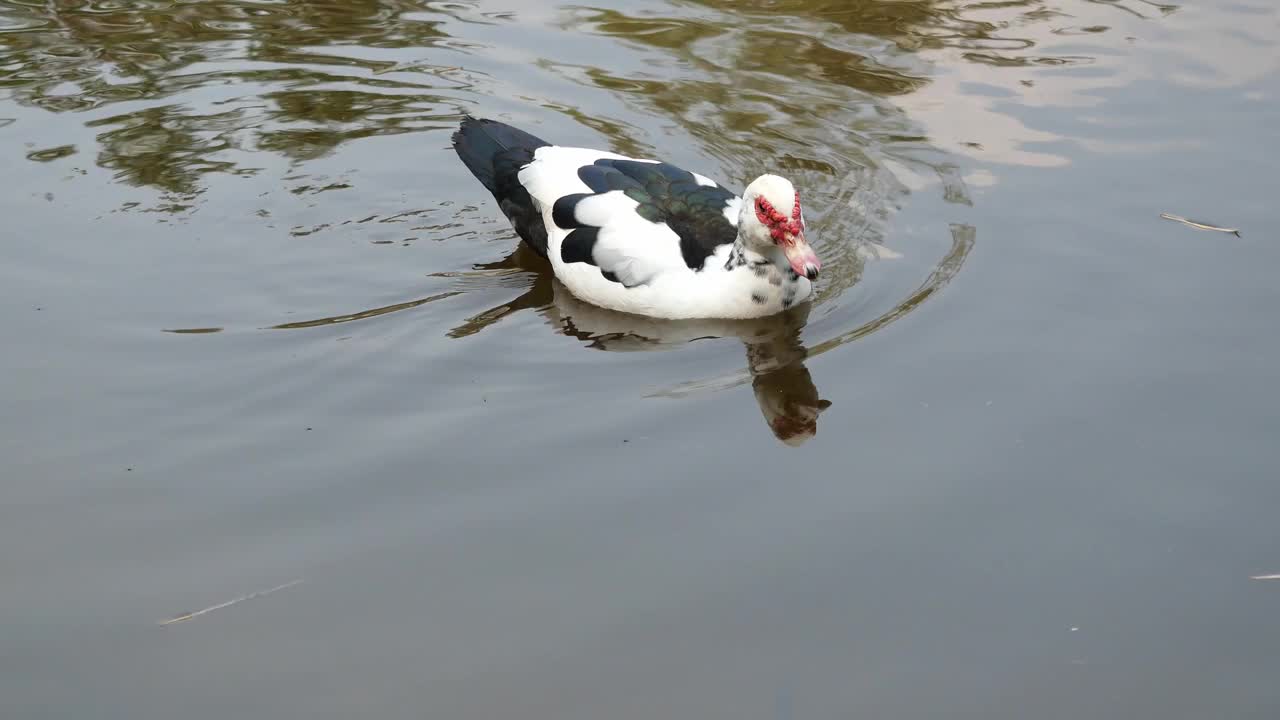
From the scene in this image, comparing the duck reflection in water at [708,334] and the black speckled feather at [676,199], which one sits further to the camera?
the black speckled feather at [676,199]

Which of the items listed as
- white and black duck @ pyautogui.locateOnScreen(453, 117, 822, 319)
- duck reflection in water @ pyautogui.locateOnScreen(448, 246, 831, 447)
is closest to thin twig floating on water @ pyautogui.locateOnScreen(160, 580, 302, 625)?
duck reflection in water @ pyautogui.locateOnScreen(448, 246, 831, 447)

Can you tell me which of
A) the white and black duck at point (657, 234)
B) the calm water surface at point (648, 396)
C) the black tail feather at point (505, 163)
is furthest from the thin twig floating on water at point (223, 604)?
the black tail feather at point (505, 163)

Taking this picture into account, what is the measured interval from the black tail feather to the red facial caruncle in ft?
4.23

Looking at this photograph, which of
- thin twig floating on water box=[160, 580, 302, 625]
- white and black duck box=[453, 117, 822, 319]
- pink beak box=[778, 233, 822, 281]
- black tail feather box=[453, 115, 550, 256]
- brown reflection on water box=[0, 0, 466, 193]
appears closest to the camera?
thin twig floating on water box=[160, 580, 302, 625]

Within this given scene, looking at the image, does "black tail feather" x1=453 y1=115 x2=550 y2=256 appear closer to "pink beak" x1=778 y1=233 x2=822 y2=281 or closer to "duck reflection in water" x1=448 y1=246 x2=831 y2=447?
"duck reflection in water" x1=448 y1=246 x2=831 y2=447

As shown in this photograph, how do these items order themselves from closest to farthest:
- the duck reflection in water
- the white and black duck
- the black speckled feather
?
the duck reflection in water < the white and black duck < the black speckled feather

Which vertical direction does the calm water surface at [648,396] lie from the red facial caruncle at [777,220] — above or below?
below

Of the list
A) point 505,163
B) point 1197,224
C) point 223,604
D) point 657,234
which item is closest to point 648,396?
point 657,234

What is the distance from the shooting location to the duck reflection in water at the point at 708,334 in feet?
17.8

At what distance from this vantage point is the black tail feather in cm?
698

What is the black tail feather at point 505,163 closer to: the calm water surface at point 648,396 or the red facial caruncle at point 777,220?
the calm water surface at point 648,396

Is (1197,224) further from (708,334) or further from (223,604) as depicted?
(223,604)

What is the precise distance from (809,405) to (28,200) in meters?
4.24

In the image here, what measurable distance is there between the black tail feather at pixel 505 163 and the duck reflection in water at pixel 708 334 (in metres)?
0.28
